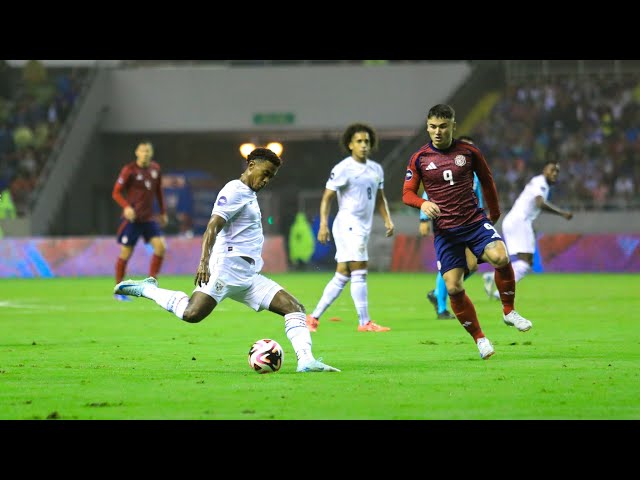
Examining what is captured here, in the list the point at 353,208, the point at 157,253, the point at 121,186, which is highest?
the point at 121,186

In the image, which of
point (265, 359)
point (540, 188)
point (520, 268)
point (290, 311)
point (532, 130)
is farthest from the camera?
point (532, 130)

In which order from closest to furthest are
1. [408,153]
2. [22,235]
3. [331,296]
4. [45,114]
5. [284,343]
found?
1. [284,343]
2. [331,296]
3. [22,235]
4. [408,153]
5. [45,114]

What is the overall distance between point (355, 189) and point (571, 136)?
24.9m

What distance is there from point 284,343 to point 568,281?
570 inches

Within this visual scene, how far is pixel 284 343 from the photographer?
12.4m

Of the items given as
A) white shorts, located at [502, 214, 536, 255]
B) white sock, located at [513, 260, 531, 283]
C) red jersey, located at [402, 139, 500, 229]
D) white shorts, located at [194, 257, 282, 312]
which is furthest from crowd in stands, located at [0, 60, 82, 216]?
white shorts, located at [194, 257, 282, 312]

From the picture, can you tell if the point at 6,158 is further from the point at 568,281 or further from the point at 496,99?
the point at 568,281

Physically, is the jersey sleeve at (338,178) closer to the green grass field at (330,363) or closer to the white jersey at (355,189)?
the white jersey at (355,189)

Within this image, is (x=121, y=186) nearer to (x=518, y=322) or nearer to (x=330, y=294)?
(x=330, y=294)

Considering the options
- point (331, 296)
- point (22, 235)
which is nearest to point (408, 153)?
point (22, 235)

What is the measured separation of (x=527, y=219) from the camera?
1884cm

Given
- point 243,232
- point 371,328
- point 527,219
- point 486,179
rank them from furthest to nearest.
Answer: point 527,219 → point 371,328 → point 486,179 → point 243,232

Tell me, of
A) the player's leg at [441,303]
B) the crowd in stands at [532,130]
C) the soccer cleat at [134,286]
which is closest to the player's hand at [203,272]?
the soccer cleat at [134,286]

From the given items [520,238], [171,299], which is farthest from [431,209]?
[520,238]
